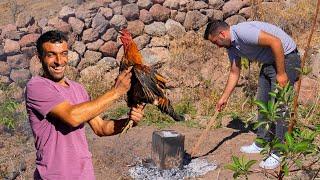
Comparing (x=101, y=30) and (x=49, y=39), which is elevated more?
(x=49, y=39)

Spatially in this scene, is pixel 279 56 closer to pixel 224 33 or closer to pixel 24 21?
pixel 224 33

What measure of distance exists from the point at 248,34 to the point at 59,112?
117 inches

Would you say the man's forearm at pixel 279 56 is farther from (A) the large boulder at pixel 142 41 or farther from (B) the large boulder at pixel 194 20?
(B) the large boulder at pixel 194 20

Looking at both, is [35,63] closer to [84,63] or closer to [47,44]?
[84,63]

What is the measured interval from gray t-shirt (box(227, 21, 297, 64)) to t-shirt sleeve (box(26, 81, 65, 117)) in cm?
Answer: 289

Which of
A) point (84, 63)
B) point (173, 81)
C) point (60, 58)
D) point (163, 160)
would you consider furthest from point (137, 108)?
point (84, 63)

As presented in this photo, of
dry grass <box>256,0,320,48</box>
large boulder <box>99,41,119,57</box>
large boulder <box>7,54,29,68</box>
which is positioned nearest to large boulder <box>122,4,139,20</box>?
→ large boulder <box>99,41,119,57</box>

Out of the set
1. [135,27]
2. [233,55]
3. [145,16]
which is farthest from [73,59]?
[233,55]

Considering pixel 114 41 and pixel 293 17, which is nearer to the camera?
pixel 114 41

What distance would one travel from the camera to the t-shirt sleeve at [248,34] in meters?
4.78

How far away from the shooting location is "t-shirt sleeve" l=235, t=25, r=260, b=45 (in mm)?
4777

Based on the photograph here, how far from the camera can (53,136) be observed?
2434 millimetres

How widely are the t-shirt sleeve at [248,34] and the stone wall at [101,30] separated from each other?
416 cm

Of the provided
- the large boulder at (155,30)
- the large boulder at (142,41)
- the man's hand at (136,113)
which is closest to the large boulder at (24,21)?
the large boulder at (142,41)
